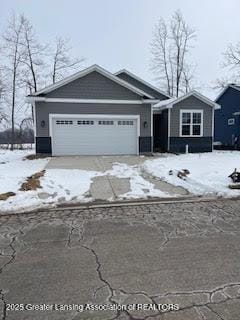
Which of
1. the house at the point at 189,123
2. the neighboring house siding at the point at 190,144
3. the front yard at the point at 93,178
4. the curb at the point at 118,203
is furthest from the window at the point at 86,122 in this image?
the curb at the point at 118,203

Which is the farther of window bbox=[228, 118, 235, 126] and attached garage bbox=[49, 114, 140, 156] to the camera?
window bbox=[228, 118, 235, 126]

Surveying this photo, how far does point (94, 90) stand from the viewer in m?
16.5

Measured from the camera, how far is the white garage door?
1633cm

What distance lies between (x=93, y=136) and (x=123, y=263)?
43.8 ft

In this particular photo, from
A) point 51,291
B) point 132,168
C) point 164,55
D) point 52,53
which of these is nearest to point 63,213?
point 51,291

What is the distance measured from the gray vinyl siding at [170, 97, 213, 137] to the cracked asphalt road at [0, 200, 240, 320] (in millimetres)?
13376

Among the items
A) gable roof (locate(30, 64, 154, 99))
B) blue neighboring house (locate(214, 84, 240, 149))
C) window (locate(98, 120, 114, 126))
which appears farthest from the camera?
blue neighboring house (locate(214, 84, 240, 149))

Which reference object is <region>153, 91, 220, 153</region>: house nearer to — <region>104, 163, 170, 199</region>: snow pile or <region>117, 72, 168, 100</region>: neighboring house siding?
<region>117, 72, 168, 100</region>: neighboring house siding

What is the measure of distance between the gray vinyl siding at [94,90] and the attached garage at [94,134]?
115 centimetres

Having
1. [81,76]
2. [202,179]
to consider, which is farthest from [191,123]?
[202,179]

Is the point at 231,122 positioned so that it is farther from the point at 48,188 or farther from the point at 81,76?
the point at 48,188

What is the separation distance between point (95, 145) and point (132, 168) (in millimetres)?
5258

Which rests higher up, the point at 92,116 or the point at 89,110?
the point at 89,110

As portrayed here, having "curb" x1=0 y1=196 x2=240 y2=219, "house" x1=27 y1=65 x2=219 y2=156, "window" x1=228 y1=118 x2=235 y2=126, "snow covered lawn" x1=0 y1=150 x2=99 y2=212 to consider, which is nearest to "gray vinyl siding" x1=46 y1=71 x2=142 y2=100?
"house" x1=27 y1=65 x2=219 y2=156
